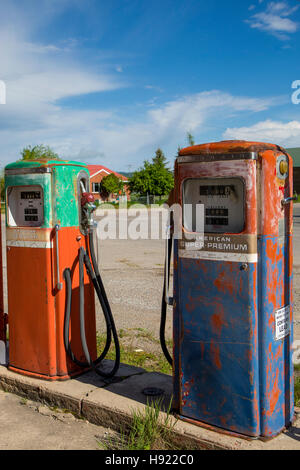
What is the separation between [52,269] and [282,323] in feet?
6.08

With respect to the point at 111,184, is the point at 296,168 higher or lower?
higher

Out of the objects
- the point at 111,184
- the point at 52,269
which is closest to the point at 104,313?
the point at 52,269

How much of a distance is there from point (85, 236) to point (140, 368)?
49.5 inches

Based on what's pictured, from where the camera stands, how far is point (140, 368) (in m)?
4.34

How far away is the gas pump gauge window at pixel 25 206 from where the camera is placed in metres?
3.99

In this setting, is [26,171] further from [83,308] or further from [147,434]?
[147,434]

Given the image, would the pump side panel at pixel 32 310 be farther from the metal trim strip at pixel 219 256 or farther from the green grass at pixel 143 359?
the metal trim strip at pixel 219 256

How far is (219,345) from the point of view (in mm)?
3039

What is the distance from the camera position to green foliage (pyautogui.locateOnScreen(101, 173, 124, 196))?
2430 inches

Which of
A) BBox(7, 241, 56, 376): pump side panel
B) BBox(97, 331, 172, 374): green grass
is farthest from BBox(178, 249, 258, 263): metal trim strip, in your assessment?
BBox(97, 331, 172, 374): green grass

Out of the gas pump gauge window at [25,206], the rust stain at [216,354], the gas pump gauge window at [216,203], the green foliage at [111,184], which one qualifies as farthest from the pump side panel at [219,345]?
the green foliage at [111,184]

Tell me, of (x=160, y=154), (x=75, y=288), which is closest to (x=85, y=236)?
(x=75, y=288)

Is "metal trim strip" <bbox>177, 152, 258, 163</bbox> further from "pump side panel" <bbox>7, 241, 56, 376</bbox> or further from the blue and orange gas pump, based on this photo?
"pump side panel" <bbox>7, 241, 56, 376</bbox>

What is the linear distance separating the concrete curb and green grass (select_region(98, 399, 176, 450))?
0.04 meters
